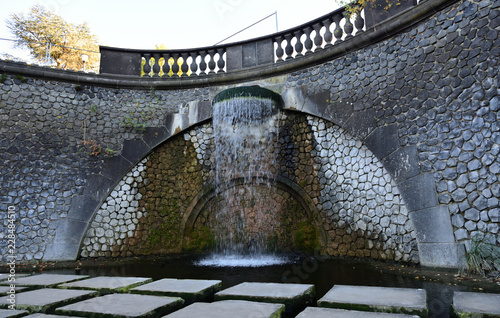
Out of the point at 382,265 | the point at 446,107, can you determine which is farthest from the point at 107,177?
the point at 446,107

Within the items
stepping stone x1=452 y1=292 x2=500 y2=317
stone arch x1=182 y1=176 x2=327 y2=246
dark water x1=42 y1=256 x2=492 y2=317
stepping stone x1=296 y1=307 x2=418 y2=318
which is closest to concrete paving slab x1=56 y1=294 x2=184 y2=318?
stepping stone x1=296 y1=307 x2=418 y2=318

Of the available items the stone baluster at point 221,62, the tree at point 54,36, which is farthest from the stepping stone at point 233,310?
the tree at point 54,36

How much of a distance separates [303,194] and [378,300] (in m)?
5.10

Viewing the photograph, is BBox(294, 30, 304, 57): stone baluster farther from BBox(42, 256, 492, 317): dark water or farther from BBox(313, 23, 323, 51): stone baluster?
BBox(42, 256, 492, 317): dark water

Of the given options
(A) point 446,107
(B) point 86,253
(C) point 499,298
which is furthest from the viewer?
(B) point 86,253

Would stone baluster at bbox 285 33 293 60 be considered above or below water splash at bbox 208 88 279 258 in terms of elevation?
above

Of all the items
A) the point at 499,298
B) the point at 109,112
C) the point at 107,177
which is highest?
the point at 109,112

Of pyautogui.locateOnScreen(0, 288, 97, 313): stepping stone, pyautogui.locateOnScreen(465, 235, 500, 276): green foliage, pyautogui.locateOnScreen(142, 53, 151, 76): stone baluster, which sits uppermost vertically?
pyautogui.locateOnScreen(142, 53, 151, 76): stone baluster

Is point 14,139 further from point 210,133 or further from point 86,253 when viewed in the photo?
point 210,133

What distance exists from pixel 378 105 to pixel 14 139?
767cm

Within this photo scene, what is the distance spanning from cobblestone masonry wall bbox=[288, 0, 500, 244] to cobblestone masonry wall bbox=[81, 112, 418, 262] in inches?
34.2

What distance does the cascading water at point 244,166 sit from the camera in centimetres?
705

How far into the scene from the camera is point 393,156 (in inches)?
216

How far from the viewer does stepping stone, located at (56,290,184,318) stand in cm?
148
